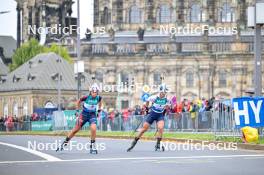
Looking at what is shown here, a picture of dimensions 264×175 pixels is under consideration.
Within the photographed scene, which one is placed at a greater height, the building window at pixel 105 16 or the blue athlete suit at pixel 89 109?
the building window at pixel 105 16

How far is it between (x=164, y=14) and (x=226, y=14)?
7991 millimetres

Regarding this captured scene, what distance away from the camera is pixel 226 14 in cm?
12625

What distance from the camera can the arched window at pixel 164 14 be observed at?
129500 mm

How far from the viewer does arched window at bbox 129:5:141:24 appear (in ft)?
428

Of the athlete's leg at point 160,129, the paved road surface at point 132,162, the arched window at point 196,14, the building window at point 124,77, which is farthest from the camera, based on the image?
the arched window at point 196,14

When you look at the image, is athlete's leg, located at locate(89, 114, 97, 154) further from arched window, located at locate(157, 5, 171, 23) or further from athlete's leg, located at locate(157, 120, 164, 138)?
arched window, located at locate(157, 5, 171, 23)

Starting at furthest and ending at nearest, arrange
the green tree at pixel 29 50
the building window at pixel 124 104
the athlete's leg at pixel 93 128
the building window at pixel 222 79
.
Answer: the green tree at pixel 29 50 < the building window at pixel 124 104 < the building window at pixel 222 79 < the athlete's leg at pixel 93 128

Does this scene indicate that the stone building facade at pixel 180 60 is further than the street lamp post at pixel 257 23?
Yes

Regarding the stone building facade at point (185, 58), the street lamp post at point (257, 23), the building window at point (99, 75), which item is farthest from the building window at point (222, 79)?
the street lamp post at point (257, 23)

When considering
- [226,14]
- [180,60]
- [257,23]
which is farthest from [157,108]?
[226,14]

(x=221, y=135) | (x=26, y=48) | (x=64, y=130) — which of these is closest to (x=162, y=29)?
(x=26, y=48)

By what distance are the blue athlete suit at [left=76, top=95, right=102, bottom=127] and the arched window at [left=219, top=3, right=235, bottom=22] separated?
322ft

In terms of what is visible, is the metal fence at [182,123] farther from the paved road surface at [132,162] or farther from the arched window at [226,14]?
the arched window at [226,14]

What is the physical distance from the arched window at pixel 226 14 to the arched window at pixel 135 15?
10.1 metres
